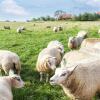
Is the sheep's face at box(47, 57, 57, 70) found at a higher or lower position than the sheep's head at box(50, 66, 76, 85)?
lower

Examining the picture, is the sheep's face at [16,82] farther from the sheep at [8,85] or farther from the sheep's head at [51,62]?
the sheep's head at [51,62]

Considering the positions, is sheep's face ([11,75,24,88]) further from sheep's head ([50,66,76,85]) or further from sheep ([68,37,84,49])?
sheep ([68,37,84,49])

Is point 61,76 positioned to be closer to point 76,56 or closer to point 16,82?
point 16,82

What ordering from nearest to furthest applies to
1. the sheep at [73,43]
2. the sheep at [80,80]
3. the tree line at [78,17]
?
the sheep at [80,80] < the sheep at [73,43] < the tree line at [78,17]

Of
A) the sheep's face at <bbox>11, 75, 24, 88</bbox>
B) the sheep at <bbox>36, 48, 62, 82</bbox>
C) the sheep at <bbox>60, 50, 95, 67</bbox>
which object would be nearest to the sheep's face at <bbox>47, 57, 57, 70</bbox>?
the sheep at <bbox>36, 48, 62, 82</bbox>

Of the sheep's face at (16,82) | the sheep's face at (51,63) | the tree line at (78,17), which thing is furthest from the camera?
the tree line at (78,17)

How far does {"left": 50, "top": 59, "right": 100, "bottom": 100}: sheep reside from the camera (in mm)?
9562

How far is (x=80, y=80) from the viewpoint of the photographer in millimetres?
9852

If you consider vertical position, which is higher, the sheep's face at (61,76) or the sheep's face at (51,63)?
the sheep's face at (61,76)

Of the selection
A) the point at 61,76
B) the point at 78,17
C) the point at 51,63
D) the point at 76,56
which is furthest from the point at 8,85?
the point at 78,17

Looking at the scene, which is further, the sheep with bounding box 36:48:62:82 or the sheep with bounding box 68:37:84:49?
the sheep with bounding box 68:37:84:49

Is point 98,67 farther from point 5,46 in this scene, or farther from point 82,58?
point 5,46

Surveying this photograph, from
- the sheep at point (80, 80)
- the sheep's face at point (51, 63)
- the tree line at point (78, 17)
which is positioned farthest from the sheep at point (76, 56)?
the tree line at point (78, 17)

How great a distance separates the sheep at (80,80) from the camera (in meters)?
9.56
